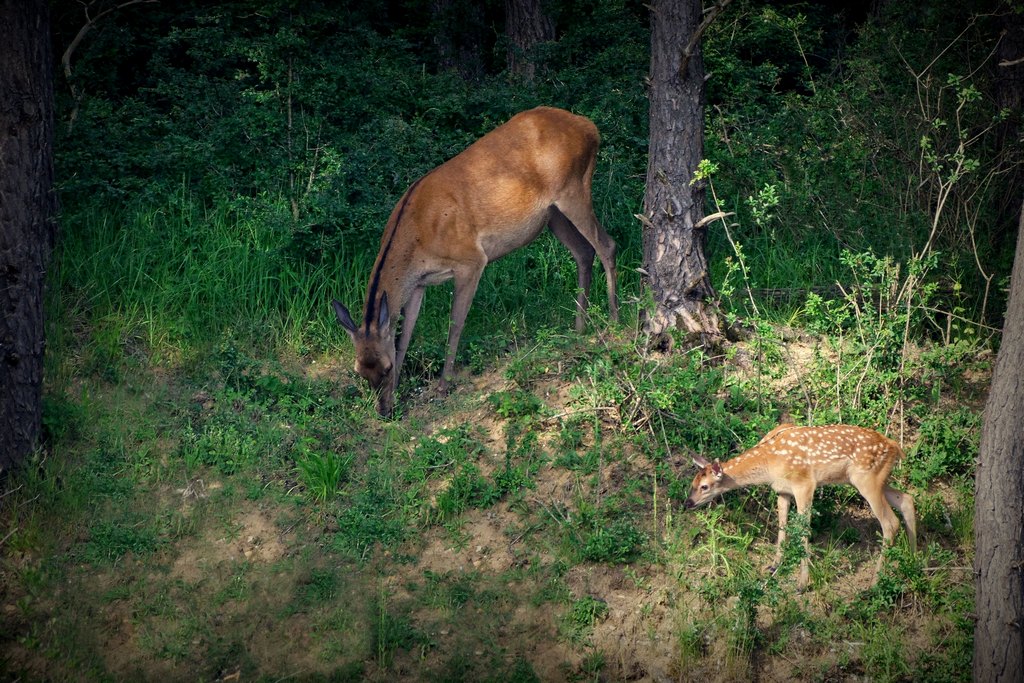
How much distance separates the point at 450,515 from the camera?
757 centimetres

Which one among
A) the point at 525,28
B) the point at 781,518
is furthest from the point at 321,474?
the point at 525,28

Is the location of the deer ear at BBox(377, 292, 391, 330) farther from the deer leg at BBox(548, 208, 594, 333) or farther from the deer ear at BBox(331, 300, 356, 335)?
the deer leg at BBox(548, 208, 594, 333)

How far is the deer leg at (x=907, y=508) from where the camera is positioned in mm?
6859

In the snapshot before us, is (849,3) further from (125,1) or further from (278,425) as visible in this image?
(278,425)

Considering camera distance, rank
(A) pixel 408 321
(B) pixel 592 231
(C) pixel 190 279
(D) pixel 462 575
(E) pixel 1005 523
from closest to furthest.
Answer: (E) pixel 1005 523 < (D) pixel 462 575 < (A) pixel 408 321 < (B) pixel 592 231 < (C) pixel 190 279

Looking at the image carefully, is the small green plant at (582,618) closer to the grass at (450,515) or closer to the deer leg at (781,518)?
the grass at (450,515)

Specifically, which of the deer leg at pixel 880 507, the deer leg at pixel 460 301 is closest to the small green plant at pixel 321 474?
the deer leg at pixel 460 301

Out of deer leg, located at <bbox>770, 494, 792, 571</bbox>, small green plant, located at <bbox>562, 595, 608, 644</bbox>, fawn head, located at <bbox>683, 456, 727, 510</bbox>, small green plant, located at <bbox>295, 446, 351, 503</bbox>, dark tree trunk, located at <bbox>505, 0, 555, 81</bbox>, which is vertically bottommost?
small green plant, located at <bbox>562, 595, 608, 644</bbox>

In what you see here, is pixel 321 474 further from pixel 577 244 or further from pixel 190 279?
pixel 577 244

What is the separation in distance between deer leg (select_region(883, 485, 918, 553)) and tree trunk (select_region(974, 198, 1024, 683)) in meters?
0.62

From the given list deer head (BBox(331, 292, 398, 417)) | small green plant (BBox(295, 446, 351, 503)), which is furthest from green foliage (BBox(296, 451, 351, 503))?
deer head (BBox(331, 292, 398, 417))

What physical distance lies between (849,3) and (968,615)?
37.9 ft

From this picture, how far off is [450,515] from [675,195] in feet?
9.86

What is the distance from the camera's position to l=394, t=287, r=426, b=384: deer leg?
9.16 metres
